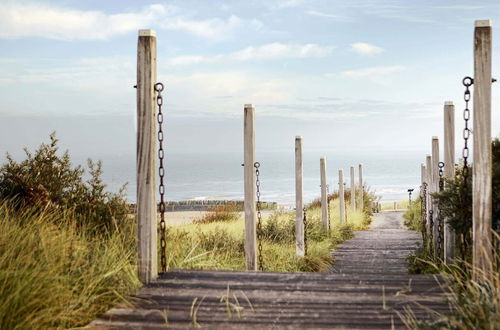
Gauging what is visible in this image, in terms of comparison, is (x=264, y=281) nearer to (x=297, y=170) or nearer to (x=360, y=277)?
(x=360, y=277)

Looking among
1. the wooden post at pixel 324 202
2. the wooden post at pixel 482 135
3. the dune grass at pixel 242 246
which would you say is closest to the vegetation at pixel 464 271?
the wooden post at pixel 482 135

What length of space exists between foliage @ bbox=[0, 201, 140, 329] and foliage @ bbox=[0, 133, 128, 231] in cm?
327

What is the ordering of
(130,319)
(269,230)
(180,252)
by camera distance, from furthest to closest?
(269,230), (180,252), (130,319)

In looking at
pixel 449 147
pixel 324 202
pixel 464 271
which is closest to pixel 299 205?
pixel 324 202

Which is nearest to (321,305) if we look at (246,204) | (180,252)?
(180,252)

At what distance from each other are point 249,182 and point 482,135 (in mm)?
4101

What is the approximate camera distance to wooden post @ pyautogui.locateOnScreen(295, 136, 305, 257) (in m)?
12.1

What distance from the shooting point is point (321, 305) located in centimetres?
532

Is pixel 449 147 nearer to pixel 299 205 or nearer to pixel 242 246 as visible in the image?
pixel 299 205

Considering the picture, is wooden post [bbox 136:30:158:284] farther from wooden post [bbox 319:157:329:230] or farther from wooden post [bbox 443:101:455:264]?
wooden post [bbox 319:157:329:230]

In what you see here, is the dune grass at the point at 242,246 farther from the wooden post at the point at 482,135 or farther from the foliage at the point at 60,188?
the wooden post at the point at 482,135

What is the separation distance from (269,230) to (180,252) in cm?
711

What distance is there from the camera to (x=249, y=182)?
30.1ft

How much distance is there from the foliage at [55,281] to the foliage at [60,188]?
3274mm
